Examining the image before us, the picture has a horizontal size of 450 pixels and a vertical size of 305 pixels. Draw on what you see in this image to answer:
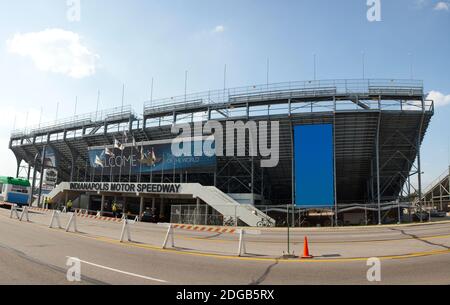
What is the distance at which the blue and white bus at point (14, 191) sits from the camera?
132 feet

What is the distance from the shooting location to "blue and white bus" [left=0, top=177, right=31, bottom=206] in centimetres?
4028

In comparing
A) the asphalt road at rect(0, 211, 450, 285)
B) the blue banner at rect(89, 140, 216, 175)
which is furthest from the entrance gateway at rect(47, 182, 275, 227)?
the asphalt road at rect(0, 211, 450, 285)

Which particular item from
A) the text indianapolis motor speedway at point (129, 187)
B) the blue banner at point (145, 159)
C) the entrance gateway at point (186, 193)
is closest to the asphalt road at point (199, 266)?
the entrance gateway at point (186, 193)

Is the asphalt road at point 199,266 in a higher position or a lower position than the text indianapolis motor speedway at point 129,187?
lower

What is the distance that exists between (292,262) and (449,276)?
14.1 ft

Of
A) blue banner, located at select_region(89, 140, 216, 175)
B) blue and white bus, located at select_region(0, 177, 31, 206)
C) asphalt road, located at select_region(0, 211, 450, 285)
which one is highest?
blue banner, located at select_region(89, 140, 216, 175)

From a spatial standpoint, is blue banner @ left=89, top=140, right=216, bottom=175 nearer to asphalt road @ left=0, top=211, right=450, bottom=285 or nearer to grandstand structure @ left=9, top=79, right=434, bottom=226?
grandstand structure @ left=9, top=79, right=434, bottom=226

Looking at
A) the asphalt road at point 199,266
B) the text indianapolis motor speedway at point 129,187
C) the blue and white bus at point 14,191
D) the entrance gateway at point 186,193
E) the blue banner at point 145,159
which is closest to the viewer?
the asphalt road at point 199,266

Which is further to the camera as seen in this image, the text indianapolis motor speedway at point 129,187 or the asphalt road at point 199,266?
the text indianapolis motor speedway at point 129,187

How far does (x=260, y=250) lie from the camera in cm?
1430

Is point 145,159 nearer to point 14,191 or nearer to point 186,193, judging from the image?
point 186,193

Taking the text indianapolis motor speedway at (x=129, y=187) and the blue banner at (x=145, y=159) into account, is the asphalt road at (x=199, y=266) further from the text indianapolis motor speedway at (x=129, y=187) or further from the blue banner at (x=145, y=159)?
the blue banner at (x=145, y=159)

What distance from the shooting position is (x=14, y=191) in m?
40.6
